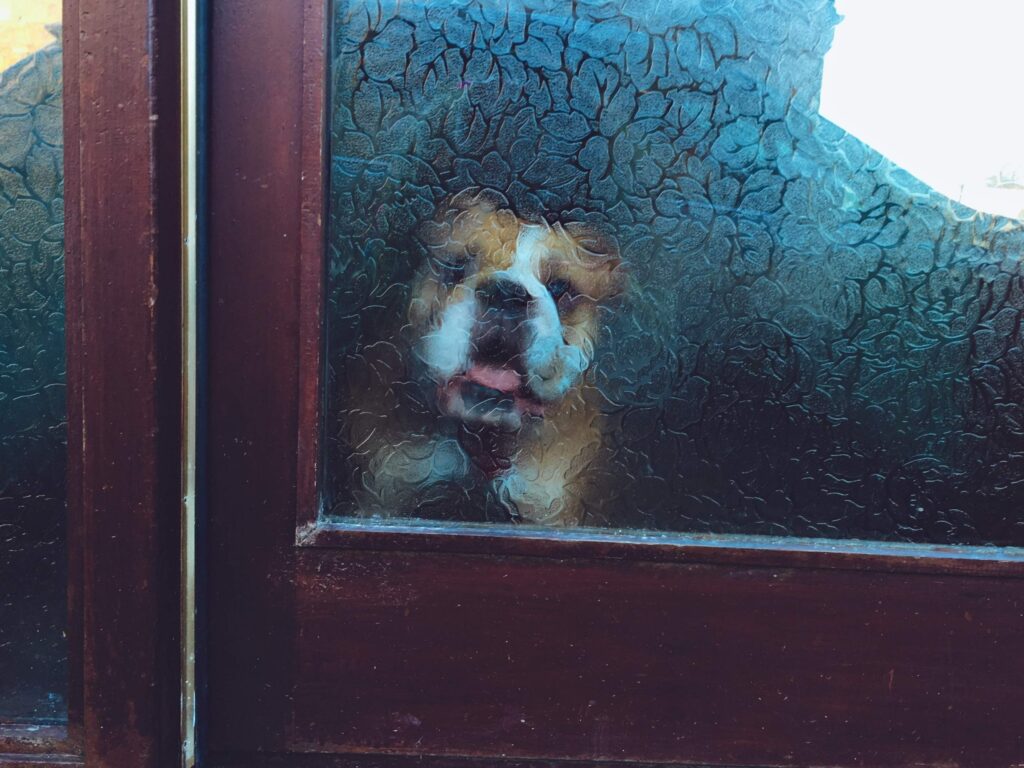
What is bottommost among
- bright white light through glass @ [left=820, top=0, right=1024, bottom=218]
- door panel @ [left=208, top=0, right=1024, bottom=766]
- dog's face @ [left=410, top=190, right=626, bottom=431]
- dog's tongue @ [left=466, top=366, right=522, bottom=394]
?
door panel @ [left=208, top=0, right=1024, bottom=766]

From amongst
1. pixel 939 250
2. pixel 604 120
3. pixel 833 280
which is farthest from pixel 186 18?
pixel 939 250

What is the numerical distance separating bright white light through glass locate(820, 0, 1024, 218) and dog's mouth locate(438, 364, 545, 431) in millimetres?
555

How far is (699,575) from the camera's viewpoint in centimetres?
100

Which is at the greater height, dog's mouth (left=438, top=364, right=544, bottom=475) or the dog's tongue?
the dog's tongue

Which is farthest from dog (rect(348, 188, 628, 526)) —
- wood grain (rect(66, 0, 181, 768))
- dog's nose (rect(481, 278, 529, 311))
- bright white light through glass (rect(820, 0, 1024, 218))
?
bright white light through glass (rect(820, 0, 1024, 218))

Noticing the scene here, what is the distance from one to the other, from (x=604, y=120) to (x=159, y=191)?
571 millimetres

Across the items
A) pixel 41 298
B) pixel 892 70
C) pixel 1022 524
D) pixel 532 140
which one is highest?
pixel 892 70

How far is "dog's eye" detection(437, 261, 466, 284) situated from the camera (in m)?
0.99

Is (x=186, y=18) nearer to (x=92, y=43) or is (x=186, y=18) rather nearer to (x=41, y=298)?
(x=92, y=43)

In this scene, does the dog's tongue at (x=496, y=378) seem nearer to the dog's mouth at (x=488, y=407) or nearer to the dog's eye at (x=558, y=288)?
the dog's mouth at (x=488, y=407)

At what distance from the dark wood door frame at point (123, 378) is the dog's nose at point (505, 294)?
0.39 metres

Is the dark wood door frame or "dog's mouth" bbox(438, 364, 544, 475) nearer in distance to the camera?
the dark wood door frame

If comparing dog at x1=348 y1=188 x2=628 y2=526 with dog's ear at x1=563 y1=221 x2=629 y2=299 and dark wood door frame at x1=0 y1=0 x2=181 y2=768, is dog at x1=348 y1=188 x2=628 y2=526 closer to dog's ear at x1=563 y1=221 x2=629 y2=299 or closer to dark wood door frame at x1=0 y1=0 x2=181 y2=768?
dog's ear at x1=563 y1=221 x2=629 y2=299

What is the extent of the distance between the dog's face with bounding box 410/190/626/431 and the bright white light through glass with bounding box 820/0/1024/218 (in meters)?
0.39
